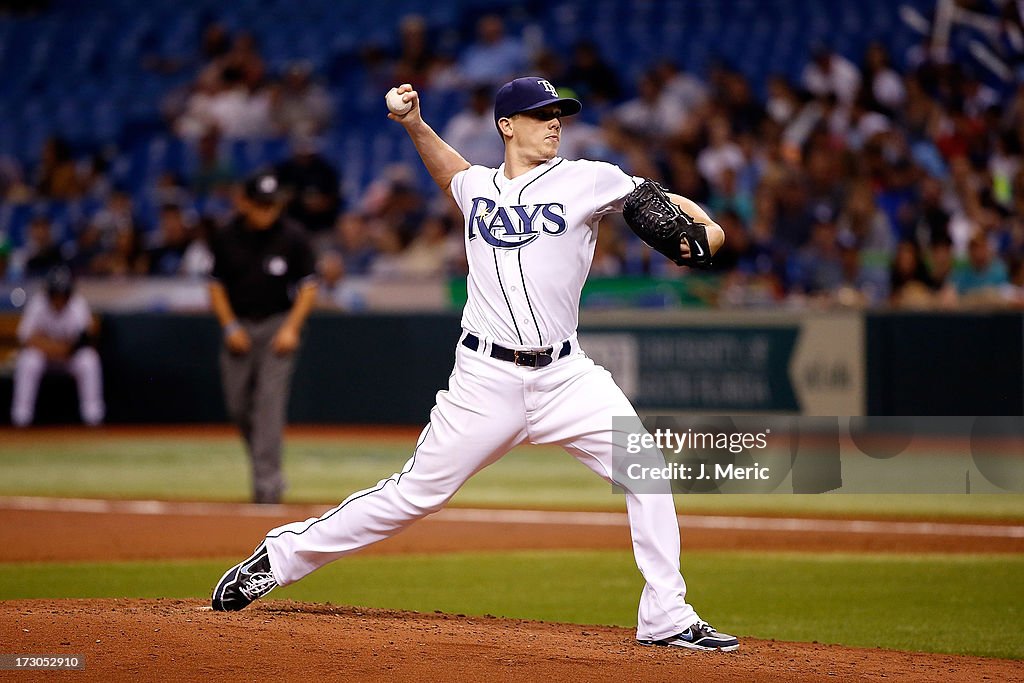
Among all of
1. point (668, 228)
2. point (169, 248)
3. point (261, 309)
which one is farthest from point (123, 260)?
point (668, 228)

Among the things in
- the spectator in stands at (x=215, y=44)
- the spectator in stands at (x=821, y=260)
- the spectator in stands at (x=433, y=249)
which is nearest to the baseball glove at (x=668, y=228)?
the spectator in stands at (x=821, y=260)

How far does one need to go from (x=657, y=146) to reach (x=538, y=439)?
11474 mm

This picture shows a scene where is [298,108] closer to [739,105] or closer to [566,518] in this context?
[739,105]

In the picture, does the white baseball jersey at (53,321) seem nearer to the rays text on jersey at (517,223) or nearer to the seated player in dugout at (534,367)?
the seated player in dugout at (534,367)

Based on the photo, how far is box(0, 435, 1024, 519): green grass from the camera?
10750mm

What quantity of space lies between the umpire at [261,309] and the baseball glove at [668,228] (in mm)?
5284

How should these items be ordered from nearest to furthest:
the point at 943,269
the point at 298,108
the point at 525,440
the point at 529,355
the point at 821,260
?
1. the point at 529,355
2. the point at 525,440
3. the point at 943,269
4. the point at 821,260
5. the point at 298,108

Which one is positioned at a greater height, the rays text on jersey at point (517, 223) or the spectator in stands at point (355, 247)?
the spectator in stands at point (355, 247)

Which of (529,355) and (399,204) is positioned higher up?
(399,204)

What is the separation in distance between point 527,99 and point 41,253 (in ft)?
41.9

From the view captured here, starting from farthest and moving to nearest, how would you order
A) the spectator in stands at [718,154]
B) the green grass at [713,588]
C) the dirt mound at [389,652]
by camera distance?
1. the spectator in stands at [718,154]
2. the green grass at [713,588]
3. the dirt mound at [389,652]

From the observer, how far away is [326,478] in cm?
1193

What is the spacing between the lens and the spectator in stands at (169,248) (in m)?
16.3

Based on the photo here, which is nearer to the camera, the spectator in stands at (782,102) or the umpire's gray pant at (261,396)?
the umpire's gray pant at (261,396)
